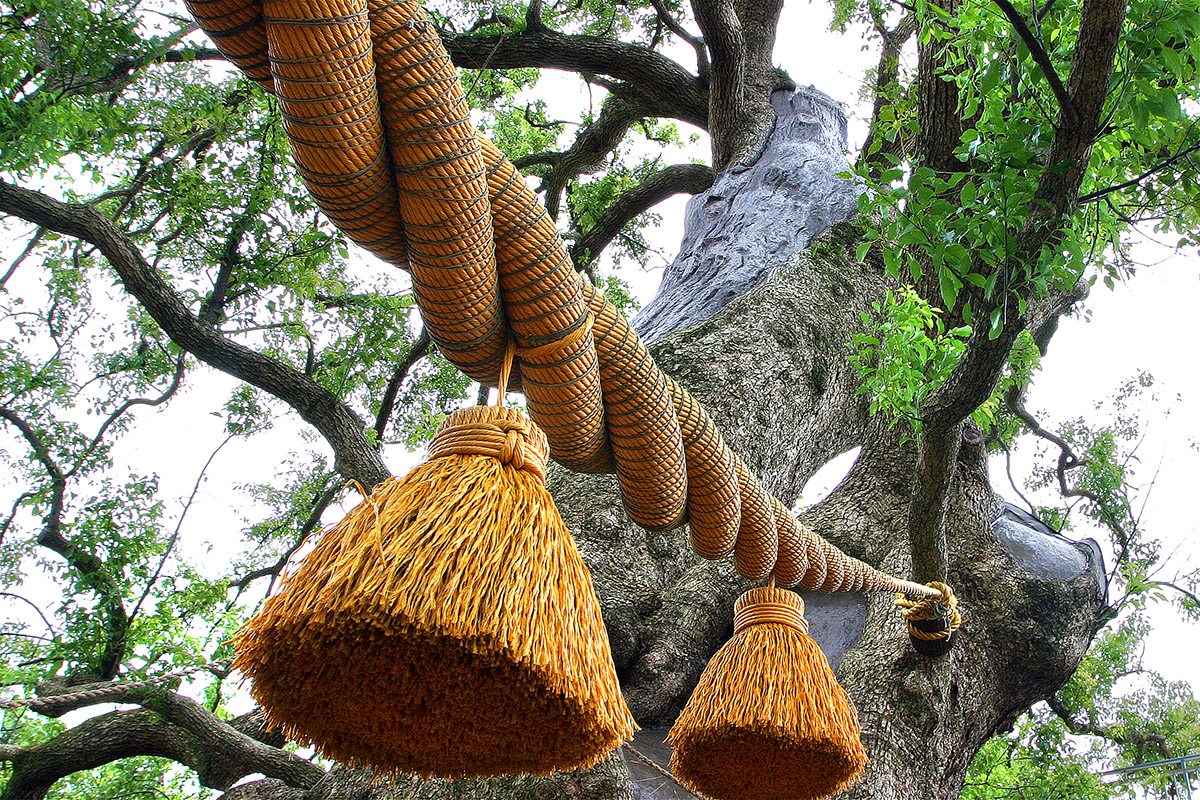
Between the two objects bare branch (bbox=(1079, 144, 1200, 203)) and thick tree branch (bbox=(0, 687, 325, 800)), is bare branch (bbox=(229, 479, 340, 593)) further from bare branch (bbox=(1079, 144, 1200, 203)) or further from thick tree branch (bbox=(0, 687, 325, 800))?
bare branch (bbox=(1079, 144, 1200, 203))

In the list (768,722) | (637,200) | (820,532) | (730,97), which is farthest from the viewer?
(637,200)

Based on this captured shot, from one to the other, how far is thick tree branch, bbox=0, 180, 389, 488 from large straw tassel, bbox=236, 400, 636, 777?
252 centimetres

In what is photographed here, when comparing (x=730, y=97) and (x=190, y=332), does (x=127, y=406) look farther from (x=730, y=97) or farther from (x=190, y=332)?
(x=730, y=97)

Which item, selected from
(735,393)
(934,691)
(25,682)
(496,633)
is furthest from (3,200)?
(934,691)

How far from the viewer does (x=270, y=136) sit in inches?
158

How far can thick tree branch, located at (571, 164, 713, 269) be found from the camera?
18.4 feet

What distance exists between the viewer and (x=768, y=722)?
1.67 meters

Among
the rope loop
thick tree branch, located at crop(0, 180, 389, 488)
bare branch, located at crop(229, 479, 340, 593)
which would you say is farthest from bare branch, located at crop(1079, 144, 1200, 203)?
bare branch, located at crop(229, 479, 340, 593)

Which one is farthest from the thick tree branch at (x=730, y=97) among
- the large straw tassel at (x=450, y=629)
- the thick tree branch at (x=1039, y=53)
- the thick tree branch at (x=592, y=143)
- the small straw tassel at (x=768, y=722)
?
the large straw tassel at (x=450, y=629)

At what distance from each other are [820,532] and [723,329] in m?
0.92

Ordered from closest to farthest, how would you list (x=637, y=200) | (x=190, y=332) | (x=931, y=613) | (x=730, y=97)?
(x=931, y=613), (x=190, y=332), (x=730, y=97), (x=637, y=200)

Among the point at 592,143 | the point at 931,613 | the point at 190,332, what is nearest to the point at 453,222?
the point at 931,613

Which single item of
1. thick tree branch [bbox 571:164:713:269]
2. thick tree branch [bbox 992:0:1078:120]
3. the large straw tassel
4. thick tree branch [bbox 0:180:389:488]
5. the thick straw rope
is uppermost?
thick tree branch [bbox 571:164:713:269]

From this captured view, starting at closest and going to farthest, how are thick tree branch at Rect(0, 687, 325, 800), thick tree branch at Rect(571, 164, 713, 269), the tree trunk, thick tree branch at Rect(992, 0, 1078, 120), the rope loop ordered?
thick tree branch at Rect(992, 0, 1078, 120) → the tree trunk → the rope loop → thick tree branch at Rect(0, 687, 325, 800) → thick tree branch at Rect(571, 164, 713, 269)
